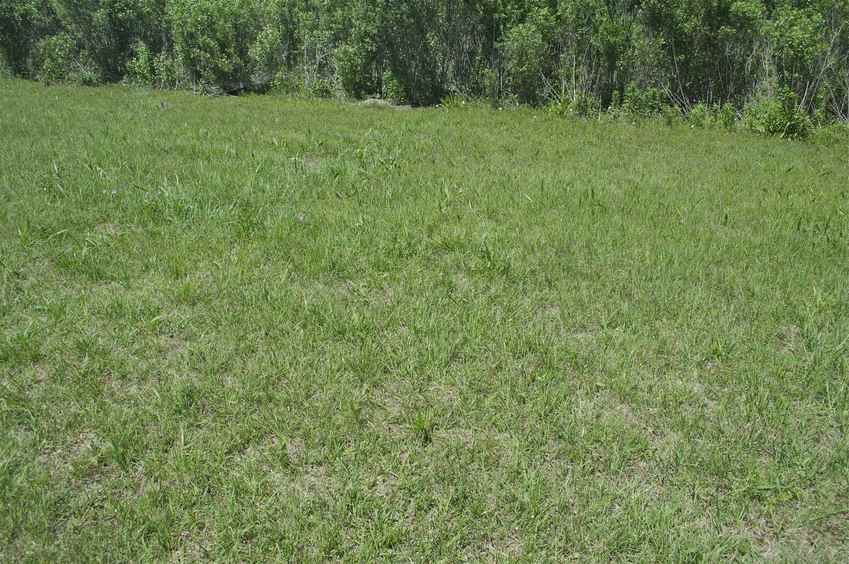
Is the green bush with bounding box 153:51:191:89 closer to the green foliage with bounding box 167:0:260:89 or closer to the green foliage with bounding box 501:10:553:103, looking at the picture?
the green foliage with bounding box 167:0:260:89

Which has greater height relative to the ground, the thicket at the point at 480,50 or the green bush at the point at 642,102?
the thicket at the point at 480,50

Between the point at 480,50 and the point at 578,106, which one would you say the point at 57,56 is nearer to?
the point at 480,50

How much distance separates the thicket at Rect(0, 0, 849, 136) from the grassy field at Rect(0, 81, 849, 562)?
15.2ft

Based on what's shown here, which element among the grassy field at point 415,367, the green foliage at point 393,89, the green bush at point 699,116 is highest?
the green foliage at point 393,89

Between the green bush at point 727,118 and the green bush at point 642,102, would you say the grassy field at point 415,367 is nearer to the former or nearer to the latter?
the green bush at point 727,118

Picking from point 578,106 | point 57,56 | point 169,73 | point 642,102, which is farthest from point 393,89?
point 57,56

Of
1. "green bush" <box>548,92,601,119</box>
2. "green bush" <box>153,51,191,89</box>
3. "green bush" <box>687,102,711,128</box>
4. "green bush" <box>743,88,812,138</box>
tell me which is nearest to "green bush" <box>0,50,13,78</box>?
"green bush" <box>153,51,191,89</box>

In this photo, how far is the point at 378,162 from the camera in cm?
714

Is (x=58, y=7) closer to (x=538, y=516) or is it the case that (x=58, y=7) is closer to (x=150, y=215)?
(x=150, y=215)

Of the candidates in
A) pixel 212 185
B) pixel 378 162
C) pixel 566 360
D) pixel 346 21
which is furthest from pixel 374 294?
pixel 346 21

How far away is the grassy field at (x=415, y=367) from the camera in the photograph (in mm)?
2383

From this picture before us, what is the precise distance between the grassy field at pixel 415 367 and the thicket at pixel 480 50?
464cm

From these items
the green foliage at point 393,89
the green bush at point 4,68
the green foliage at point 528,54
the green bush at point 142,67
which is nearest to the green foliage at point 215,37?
the green bush at point 142,67

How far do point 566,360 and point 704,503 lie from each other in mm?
1091
